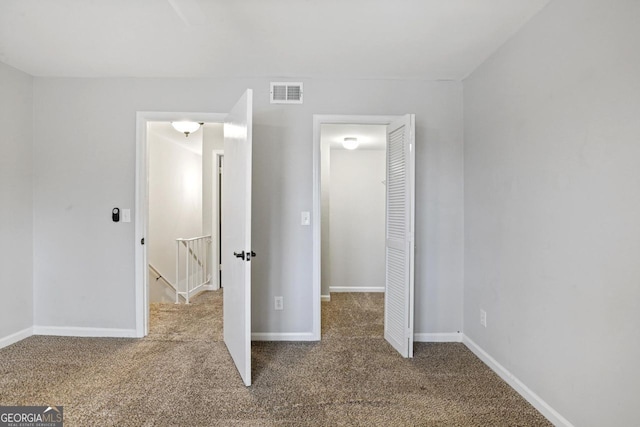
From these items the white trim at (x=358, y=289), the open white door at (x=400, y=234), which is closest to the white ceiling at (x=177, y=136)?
the white trim at (x=358, y=289)

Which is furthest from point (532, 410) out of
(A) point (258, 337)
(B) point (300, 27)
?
(B) point (300, 27)

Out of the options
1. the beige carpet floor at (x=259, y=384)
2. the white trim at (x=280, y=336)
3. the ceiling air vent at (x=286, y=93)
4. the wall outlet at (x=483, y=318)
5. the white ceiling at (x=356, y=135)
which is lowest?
the beige carpet floor at (x=259, y=384)

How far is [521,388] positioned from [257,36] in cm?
298

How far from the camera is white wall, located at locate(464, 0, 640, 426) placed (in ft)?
5.00

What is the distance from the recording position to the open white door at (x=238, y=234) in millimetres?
2289

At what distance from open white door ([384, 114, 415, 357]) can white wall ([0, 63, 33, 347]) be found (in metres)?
3.33

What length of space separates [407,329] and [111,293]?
2697mm

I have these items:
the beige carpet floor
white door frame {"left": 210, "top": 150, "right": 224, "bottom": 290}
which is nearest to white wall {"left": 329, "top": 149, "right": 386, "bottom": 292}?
white door frame {"left": 210, "top": 150, "right": 224, "bottom": 290}

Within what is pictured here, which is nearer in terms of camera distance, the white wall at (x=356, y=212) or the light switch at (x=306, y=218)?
the light switch at (x=306, y=218)

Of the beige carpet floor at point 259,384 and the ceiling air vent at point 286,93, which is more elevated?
the ceiling air vent at point 286,93

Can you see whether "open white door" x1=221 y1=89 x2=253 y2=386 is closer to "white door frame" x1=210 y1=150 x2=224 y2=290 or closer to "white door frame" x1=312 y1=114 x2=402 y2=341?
"white door frame" x1=312 y1=114 x2=402 y2=341

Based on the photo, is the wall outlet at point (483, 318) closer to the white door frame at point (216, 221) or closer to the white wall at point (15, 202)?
the white door frame at point (216, 221)

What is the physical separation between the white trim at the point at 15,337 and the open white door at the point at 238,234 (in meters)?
1.85

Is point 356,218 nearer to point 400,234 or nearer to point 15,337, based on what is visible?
point 400,234
